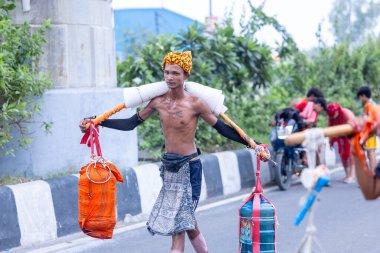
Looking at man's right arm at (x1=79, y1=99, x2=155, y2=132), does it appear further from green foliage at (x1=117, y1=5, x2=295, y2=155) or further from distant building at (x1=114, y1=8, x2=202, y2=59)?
distant building at (x1=114, y1=8, x2=202, y2=59)

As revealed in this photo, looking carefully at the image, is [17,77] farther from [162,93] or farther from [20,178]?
[162,93]

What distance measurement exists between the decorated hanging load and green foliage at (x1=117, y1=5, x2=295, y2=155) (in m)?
5.24

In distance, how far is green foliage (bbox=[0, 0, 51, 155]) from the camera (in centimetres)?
795

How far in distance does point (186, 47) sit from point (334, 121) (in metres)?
2.59

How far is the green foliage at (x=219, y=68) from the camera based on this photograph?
1166cm

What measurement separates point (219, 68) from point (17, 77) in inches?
198

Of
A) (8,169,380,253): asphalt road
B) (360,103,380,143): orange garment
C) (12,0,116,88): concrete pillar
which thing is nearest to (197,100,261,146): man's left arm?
(360,103,380,143): orange garment

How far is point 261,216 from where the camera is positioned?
565cm

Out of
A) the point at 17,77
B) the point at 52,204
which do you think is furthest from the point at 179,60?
the point at 17,77

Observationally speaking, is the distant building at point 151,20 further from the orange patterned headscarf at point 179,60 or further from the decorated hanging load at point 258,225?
the decorated hanging load at point 258,225

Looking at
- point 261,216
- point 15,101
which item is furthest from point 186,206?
point 15,101

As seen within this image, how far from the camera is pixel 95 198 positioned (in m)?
5.84

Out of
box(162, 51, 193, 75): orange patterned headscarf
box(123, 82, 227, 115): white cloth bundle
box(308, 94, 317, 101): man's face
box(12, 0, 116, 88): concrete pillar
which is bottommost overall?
box(308, 94, 317, 101): man's face

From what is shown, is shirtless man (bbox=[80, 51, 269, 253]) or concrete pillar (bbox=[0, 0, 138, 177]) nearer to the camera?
shirtless man (bbox=[80, 51, 269, 253])
